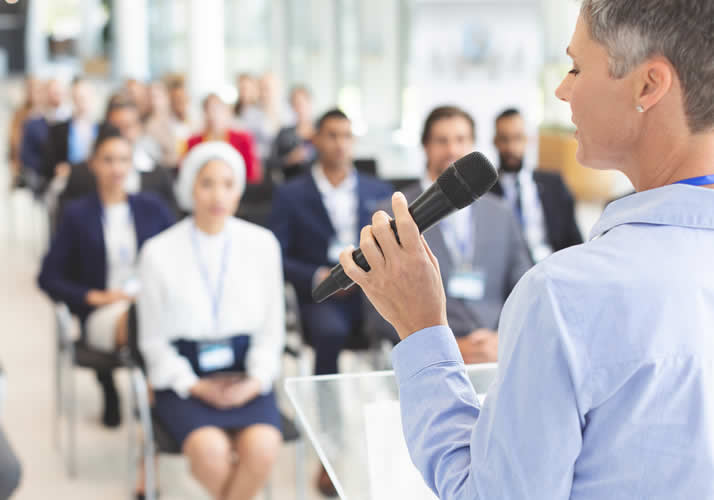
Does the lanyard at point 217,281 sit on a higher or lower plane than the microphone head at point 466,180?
lower

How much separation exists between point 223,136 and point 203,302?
372cm

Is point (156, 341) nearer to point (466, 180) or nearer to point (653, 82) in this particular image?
point (466, 180)

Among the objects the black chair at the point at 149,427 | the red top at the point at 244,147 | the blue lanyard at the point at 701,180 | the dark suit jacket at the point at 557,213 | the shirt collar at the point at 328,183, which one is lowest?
the black chair at the point at 149,427

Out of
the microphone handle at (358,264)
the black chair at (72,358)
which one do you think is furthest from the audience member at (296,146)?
the microphone handle at (358,264)

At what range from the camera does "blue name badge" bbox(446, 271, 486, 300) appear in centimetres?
333

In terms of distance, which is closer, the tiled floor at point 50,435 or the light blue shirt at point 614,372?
the light blue shirt at point 614,372

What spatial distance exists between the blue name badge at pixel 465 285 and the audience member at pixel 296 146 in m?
3.83

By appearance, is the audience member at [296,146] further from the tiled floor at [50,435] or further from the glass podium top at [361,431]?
the glass podium top at [361,431]

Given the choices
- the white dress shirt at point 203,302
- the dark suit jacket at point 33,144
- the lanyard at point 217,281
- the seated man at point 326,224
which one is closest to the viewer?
the white dress shirt at point 203,302

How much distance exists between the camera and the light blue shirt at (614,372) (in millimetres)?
738

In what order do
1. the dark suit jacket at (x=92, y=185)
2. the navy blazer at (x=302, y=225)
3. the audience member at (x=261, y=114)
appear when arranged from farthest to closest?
1. the audience member at (x=261, y=114)
2. the dark suit jacket at (x=92, y=185)
3. the navy blazer at (x=302, y=225)

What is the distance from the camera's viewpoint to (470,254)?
3.47 meters

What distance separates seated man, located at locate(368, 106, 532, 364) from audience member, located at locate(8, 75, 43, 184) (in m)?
5.94

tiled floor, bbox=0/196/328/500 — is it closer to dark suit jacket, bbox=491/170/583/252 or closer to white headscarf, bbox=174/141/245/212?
white headscarf, bbox=174/141/245/212
